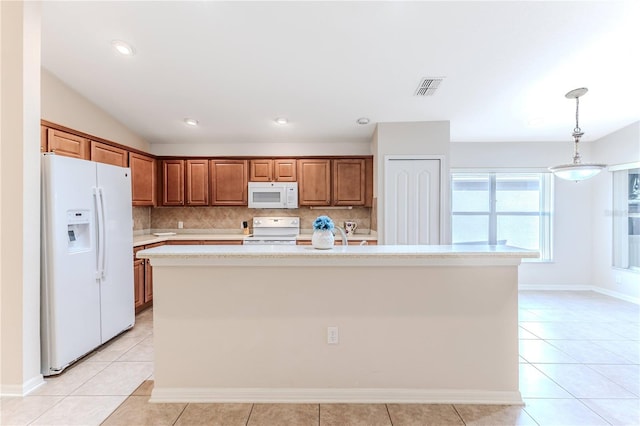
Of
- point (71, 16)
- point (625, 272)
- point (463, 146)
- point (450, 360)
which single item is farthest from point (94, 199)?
point (625, 272)

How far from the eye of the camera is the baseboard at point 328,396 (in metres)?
2.06

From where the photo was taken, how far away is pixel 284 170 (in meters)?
4.82

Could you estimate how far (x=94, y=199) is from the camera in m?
2.86

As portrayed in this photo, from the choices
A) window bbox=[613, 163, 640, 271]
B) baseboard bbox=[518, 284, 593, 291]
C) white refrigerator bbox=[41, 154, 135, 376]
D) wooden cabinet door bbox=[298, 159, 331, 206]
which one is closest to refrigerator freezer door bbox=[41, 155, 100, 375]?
white refrigerator bbox=[41, 154, 135, 376]

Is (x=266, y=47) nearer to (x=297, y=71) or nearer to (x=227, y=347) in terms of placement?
(x=297, y=71)

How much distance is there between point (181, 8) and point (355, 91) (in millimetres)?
1859

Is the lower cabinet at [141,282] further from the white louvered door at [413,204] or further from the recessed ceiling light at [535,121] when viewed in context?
the recessed ceiling light at [535,121]

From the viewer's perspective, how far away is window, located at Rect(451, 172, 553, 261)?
5.11 meters

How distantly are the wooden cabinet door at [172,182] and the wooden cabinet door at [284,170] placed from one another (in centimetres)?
148

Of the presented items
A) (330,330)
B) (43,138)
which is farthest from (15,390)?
(330,330)

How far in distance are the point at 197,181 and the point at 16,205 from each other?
2.63 m

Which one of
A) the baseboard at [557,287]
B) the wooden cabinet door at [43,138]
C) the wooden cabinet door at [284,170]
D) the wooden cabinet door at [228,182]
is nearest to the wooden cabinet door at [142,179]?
the wooden cabinet door at [228,182]

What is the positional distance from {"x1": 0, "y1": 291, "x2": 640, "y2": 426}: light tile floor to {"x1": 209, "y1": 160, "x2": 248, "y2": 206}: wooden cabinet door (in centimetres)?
236

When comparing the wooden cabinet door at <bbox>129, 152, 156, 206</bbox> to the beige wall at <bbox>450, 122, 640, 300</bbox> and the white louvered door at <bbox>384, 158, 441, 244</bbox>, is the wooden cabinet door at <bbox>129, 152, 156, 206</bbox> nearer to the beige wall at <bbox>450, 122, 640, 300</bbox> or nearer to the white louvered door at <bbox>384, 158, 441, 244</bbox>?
the white louvered door at <bbox>384, 158, 441, 244</bbox>
